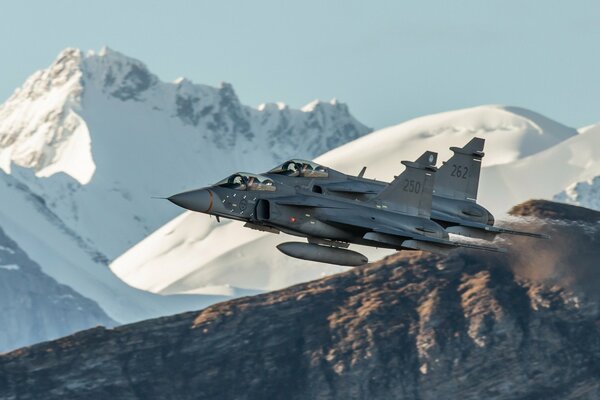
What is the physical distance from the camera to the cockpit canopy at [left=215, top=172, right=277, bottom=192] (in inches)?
2822

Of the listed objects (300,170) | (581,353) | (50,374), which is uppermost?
(581,353)

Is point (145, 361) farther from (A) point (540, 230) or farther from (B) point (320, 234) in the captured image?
(B) point (320, 234)

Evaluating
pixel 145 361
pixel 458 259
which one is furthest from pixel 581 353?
pixel 145 361

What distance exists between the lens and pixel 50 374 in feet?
493

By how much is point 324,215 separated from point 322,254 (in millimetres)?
1788

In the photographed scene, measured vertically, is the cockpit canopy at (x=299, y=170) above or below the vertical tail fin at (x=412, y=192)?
above

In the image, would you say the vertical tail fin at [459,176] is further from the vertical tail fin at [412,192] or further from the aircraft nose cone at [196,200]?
the aircraft nose cone at [196,200]

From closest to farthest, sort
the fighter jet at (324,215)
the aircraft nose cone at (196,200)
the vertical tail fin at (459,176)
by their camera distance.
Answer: the aircraft nose cone at (196,200) < the fighter jet at (324,215) < the vertical tail fin at (459,176)

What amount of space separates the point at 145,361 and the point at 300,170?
270 feet

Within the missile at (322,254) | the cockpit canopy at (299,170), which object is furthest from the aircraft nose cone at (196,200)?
the cockpit canopy at (299,170)

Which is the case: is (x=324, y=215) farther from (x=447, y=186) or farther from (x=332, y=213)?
(x=447, y=186)

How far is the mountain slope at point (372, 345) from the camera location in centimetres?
14825

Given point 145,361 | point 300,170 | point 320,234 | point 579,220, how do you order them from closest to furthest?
point 320,234 < point 300,170 < point 579,220 < point 145,361

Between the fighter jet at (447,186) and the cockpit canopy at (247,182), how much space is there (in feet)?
5.78
